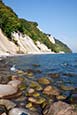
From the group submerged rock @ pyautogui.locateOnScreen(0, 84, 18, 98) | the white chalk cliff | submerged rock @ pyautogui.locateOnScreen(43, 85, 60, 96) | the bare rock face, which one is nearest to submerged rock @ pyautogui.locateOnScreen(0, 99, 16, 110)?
submerged rock @ pyautogui.locateOnScreen(0, 84, 18, 98)

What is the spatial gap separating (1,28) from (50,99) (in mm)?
69022

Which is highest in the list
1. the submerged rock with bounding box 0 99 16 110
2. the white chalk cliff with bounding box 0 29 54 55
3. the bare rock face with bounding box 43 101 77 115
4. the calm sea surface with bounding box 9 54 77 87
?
the white chalk cliff with bounding box 0 29 54 55

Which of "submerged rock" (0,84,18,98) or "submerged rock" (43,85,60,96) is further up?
"submerged rock" (0,84,18,98)

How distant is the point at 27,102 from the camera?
44.1ft

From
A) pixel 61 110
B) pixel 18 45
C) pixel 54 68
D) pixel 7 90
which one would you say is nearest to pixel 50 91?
pixel 7 90

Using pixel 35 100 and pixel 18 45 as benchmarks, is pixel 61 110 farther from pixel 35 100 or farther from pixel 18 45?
pixel 18 45

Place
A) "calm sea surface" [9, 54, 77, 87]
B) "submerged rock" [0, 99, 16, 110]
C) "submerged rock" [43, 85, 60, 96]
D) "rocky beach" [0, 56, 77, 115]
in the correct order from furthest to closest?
"calm sea surface" [9, 54, 77, 87]
"submerged rock" [43, 85, 60, 96]
"submerged rock" [0, 99, 16, 110]
"rocky beach" [0, 56, 77, 115]

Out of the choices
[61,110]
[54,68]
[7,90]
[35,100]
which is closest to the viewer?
[61,110]

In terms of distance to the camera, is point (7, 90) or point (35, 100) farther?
point (7, 90)

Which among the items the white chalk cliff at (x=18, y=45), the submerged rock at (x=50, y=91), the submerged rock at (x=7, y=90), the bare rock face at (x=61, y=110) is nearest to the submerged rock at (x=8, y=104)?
the submerged rock at (x=7, y=90)

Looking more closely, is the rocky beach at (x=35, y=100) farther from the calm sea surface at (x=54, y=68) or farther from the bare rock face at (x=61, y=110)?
the calm sea surface at (x=54, y=68)

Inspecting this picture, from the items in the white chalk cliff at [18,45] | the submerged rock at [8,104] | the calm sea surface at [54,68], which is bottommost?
the submerged rock at [8,104]

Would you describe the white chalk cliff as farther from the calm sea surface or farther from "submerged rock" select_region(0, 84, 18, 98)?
"submerged rock" select_region(0, 84, 18, 98)

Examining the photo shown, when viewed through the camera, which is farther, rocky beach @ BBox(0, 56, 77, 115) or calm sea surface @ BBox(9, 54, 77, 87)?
calm sea surface @ BBox(9, 54, 77, 87)
